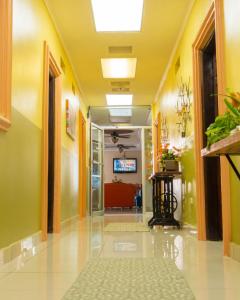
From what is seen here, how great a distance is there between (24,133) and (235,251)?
202cm

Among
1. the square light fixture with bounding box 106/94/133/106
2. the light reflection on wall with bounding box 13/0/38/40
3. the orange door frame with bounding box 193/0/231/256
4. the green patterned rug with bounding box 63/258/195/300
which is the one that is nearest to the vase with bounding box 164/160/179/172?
the orange door frame with bounding box 193/0/231/256

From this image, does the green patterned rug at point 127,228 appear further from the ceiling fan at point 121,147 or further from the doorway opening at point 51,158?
the ceiling fan at point 121,147

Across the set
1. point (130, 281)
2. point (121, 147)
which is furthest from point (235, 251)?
point (121, 147)

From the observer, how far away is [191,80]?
4949 mm

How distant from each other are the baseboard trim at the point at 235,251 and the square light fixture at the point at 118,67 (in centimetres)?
433

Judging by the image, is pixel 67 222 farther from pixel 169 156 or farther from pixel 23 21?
pixel 23 21

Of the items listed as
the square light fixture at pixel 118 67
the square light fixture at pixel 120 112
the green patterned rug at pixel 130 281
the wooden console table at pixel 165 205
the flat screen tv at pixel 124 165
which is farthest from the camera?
the flat screen tv at pixel 124 165

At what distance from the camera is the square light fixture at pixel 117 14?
15.7ft

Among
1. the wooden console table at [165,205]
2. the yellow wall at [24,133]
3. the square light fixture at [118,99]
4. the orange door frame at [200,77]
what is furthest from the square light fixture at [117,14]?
the square light fixture at [118,99]

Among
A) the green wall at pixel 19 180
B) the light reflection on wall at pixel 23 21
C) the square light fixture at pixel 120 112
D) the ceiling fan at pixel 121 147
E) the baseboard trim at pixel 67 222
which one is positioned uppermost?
the square light fixture at pixel 120 112

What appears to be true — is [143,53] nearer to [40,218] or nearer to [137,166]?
[40,218]

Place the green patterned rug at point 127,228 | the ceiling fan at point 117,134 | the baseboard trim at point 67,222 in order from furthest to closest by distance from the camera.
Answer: the ceiling fan at point 117,134 < the baseboard trim at point 67,222 < the green patterned rug at point 127,228

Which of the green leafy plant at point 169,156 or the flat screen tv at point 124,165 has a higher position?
the flat screen tv at point 124,165

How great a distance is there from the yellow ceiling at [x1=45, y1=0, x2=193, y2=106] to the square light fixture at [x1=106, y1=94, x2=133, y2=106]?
97 cm
